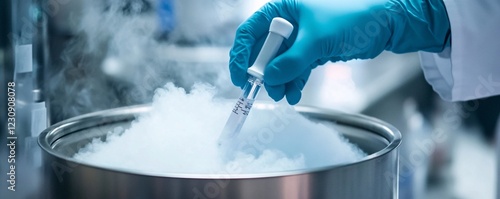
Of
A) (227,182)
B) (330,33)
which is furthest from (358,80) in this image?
(227,182)

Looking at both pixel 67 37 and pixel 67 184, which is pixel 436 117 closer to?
pixel 67 37

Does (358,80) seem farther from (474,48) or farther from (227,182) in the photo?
(227,182)

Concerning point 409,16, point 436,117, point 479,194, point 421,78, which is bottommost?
point 479,194

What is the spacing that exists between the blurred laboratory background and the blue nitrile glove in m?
0.31

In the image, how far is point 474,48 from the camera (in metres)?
0.96

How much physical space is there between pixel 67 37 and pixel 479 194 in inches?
62.0

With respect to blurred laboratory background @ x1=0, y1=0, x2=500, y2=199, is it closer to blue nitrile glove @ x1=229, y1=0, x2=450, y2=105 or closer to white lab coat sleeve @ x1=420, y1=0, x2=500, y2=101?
blue nitrile glove @ x1=229, y1=0, x2=450, y2=105

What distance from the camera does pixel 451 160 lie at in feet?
6.68

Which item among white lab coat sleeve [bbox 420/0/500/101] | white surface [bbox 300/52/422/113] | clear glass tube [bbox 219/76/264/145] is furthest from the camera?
white surface [bbox 300/52/422/113]

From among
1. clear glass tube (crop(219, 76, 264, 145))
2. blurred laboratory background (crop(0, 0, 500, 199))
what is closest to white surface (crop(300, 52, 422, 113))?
blurred laboratory background (crop(0, 0, 500, 199))

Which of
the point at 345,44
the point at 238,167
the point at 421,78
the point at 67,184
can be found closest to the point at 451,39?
the point at 345,44

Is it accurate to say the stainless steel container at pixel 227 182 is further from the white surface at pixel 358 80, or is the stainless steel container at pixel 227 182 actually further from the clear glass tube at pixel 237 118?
the white surface at pixel 358 80

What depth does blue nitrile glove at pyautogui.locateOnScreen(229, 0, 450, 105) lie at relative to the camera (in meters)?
0.82

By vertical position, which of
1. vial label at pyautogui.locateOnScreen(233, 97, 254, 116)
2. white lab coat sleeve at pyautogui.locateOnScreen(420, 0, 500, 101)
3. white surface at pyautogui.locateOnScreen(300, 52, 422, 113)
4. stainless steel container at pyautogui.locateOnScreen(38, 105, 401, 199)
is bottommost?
white surface at pyautogui.locateOnScreen(300, 52, 422, 113)
